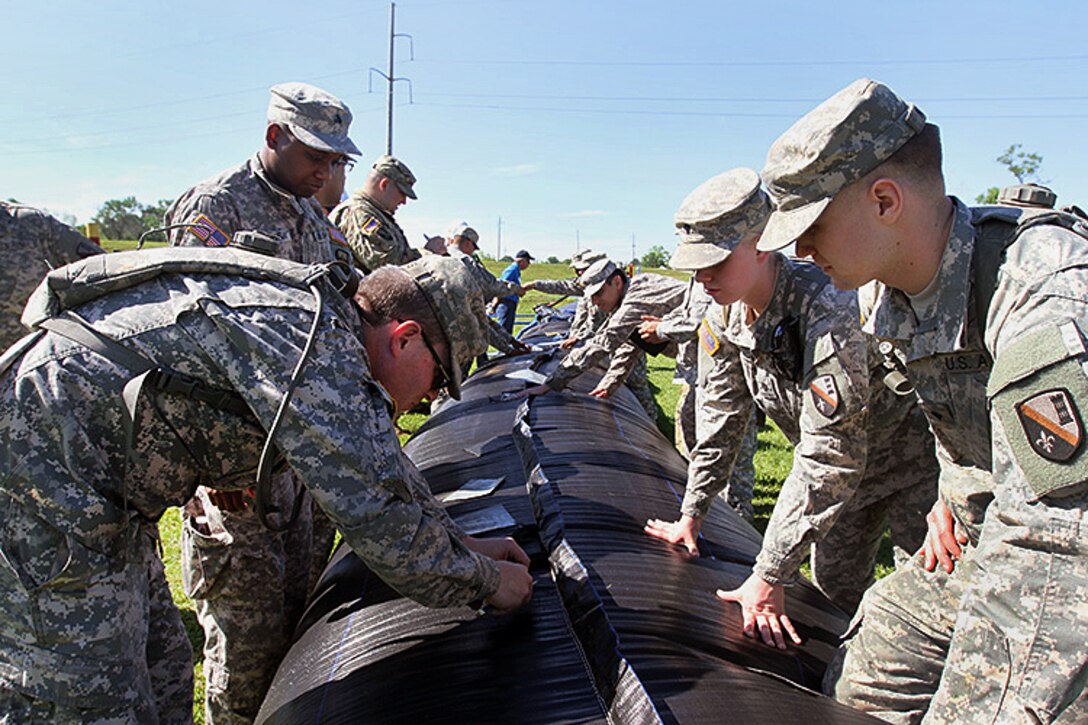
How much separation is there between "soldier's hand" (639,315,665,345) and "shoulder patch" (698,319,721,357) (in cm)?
201

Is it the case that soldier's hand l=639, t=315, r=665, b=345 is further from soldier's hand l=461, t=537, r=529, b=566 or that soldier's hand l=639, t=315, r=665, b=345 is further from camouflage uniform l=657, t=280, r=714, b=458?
soldier's hand l=461, t=537, r=529, b=566

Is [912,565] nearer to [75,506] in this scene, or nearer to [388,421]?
[388,421]

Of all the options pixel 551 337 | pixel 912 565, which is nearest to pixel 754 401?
pixel 912 565

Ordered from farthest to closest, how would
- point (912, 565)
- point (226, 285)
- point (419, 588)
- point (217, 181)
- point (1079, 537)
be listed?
point (217, 181) < point (912, 565) < point (419, 588) < point (226, 285) < point (1079, 537)

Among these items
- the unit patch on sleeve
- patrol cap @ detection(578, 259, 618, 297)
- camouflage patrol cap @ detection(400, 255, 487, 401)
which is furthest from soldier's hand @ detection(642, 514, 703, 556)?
patrol cap @ detection(578, 259, 618, 297)

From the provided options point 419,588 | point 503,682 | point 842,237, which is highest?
point 842,237

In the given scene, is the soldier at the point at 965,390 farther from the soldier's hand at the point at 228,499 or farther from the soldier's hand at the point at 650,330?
the soldier's hand at the point at 650,330

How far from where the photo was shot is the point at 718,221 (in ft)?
8.07

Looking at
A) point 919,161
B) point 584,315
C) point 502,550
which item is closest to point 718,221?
point 919,161

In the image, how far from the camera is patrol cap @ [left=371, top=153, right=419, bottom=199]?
20.3ft

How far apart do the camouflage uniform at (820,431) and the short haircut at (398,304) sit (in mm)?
1192

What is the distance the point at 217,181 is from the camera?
3359 mm

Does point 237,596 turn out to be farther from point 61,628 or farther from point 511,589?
point 511,589

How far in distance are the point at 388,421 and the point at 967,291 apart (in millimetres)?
1283
